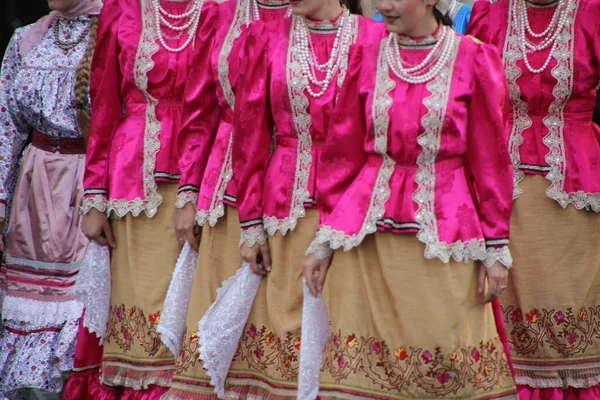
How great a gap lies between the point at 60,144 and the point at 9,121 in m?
0.29

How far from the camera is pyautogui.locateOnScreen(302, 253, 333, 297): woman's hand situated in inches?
169

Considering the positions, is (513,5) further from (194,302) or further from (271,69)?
(194,302)

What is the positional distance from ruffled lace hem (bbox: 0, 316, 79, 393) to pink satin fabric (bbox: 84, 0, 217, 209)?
3.38 feet

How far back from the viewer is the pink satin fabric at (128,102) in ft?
17.4

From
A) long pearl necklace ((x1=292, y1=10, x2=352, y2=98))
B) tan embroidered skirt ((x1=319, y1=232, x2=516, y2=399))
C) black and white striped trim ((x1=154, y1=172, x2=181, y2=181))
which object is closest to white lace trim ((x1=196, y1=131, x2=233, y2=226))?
black and white striped trim ((x1=154, y1=172, x2=181, y2=181))

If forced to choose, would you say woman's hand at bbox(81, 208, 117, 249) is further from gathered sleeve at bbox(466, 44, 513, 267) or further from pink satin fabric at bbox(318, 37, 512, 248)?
gathered sleeve at bbox(466, 44, 513, 267)

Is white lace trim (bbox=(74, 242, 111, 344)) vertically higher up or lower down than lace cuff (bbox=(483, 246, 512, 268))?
lower down

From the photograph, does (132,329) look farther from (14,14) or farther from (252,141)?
(14,14)

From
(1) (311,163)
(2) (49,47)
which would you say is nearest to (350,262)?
(1) (311,163)

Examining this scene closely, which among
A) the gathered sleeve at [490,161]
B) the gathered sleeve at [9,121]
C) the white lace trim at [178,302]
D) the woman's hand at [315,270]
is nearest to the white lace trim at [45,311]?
the gathered sleeve at [9,121]

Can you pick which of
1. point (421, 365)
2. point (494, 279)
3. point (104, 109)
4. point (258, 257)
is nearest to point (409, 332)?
point (421, 365)

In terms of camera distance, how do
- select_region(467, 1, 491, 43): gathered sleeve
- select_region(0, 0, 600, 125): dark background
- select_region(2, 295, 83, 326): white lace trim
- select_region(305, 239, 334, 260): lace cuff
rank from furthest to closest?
select_region(0, 0, 600, 125): dark background → select_region(2, 295, 83, 326): white lace trim → select_region(467, 1, 491, 43): gathered sleeve → select_region(305, 239, 334, 260): lace cuff

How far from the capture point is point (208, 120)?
202 inches

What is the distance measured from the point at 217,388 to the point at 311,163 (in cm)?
99
